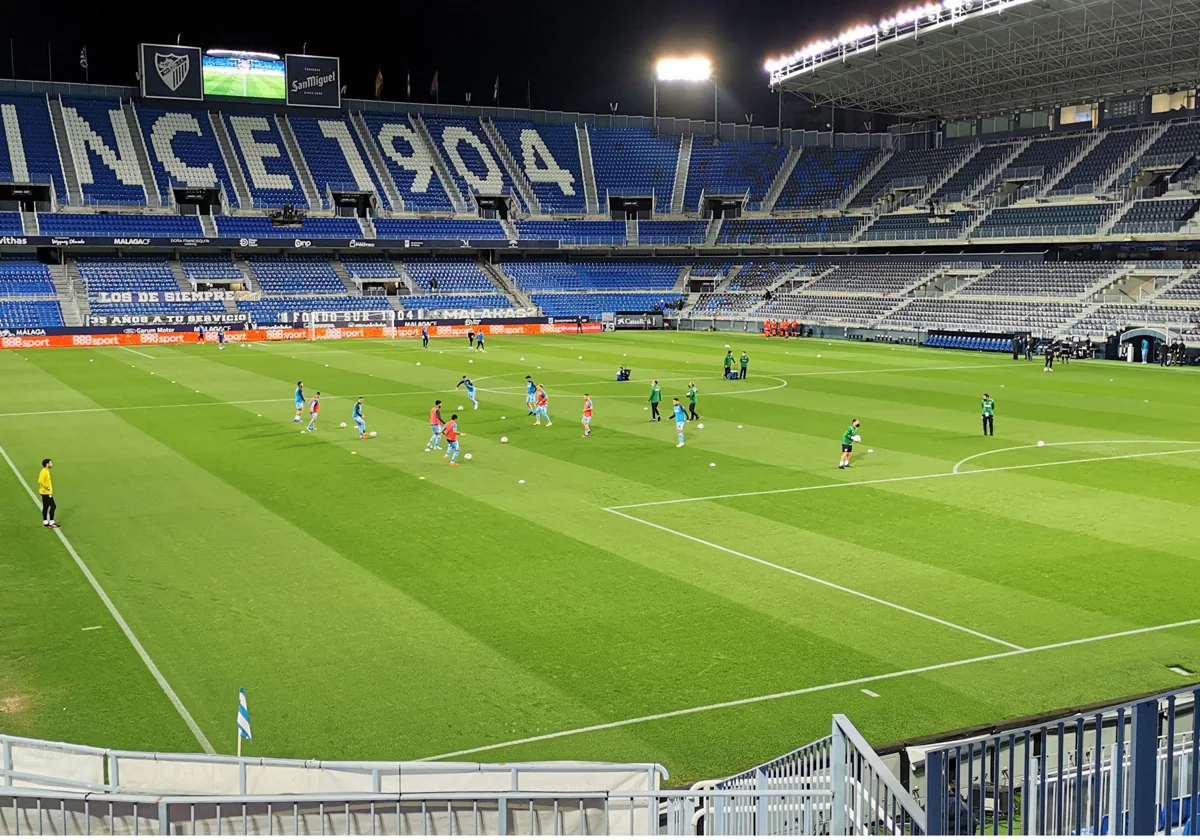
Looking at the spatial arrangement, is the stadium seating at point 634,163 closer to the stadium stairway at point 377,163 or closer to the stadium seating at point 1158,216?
the stadium stairway at point 377,163

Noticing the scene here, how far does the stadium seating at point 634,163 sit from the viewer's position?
101 m

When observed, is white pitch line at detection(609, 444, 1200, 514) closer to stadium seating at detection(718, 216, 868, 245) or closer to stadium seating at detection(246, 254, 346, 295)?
stadium seating at detection(718, 216, 868, 245)

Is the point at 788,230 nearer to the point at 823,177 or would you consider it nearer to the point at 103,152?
the point at 823,177

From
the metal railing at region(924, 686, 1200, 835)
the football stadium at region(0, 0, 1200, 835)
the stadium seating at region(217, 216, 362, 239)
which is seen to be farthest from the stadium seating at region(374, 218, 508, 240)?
the metal railing at region(924, 686, 1200, 835)

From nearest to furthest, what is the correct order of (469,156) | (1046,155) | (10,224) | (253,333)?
(253,333) → (10,224) → (1046,155) → (469,156)

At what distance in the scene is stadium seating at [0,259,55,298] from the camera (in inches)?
2953

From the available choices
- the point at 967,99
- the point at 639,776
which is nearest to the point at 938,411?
the point at 639,776

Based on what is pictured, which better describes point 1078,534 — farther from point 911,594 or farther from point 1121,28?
point 1121,28

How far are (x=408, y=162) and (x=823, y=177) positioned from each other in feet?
118

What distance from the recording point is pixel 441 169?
9669cm

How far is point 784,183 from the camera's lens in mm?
101688

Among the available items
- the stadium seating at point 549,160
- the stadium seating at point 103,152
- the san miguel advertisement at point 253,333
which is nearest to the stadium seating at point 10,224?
the stadium seating at point 103,152

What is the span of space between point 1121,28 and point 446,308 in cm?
4876

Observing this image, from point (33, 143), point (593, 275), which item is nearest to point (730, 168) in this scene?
point (593, 275)
